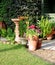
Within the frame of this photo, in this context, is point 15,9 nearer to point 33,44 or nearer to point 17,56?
point 33,44

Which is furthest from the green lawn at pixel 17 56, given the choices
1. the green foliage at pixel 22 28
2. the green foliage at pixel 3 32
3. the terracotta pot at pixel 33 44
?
the green foliage at pixel 3 32

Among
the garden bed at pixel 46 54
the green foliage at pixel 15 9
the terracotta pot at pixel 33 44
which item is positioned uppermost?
the green foliage at pixel 15 9

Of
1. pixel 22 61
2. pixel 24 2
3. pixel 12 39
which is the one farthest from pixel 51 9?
pixel 22 61

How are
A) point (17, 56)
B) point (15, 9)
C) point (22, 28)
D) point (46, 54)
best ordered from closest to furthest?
point (17, 56) < point (46, 54) < point (22, 28) < point (15, 9)

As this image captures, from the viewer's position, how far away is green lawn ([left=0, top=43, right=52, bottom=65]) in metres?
7.21

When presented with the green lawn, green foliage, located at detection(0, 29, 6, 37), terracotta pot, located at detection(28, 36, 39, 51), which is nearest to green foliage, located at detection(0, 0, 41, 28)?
green foliage, located at detection(0, 29, 6, 37)

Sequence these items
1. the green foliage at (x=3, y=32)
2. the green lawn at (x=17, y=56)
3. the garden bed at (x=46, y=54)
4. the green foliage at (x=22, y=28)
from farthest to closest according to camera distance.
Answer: the green foliage at (x=3, y=32)
the green foliage at (x=22, y=28)
the garden bed at (x=46, y=54)
the green lawn at (x=17, y=56)

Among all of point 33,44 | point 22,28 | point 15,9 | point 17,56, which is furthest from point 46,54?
point 15,9

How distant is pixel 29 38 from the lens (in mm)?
8898

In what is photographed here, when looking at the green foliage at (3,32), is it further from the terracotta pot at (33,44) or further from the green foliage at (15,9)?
the terracotta pot at (33,44)

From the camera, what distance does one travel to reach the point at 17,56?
310 inches

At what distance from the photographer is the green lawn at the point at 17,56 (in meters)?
7.21

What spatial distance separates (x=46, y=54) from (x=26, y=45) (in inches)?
53.4

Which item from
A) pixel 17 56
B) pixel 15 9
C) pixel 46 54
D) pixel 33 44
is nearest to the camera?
pixel 17 56
